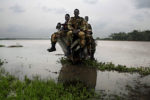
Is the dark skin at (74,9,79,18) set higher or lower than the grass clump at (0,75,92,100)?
higher

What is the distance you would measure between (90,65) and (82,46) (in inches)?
58.1

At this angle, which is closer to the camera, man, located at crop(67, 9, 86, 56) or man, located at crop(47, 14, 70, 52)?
man, located at crop(67, 9, 86, 56)

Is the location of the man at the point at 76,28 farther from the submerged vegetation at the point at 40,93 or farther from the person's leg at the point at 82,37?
the submerged vegetation at the point at 40,93

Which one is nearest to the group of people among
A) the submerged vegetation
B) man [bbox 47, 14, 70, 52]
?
man [bbox 47, 14, 70, 52]

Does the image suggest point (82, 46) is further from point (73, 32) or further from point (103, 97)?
point (103, 97)

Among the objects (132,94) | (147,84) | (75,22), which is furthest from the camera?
(75,22)

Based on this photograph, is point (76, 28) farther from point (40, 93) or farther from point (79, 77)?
point (40, 93)

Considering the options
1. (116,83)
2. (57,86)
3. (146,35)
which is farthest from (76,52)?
(146,35)

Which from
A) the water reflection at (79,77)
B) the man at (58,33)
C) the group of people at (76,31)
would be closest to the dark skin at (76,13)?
the group of people at (76,31)

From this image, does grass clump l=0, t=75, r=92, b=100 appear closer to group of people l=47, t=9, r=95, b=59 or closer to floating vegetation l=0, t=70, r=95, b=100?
floating vegetation l=0, t=70, r=95, b=100

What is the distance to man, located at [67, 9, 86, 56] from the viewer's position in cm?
846

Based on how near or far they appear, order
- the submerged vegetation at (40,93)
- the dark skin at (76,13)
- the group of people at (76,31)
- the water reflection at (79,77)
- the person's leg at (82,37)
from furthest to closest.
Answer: the dark skin at (76,13) → the group of people at (76,31) → the person's leg at (82,37) → the water reflection at (79,77) → the submerged vegetation at (40,93)

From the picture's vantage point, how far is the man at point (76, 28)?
8461 millimetres

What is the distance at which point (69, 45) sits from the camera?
28.8 ft
